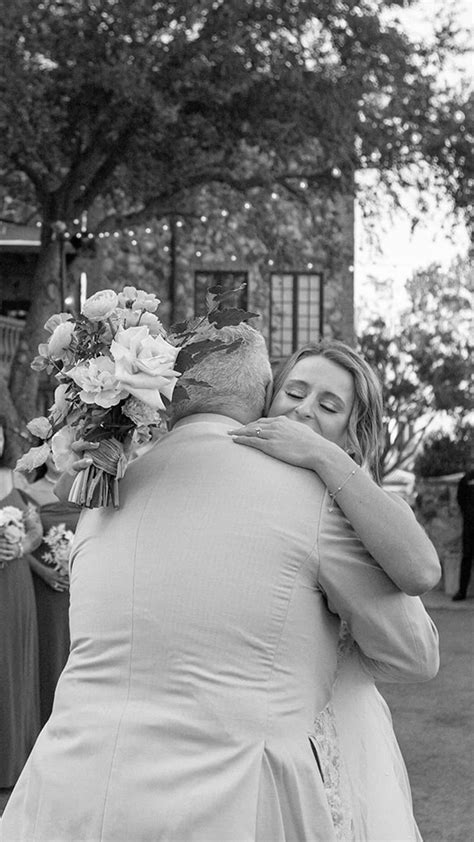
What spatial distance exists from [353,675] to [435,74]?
17745 millimetres

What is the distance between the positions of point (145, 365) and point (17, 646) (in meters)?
4.80

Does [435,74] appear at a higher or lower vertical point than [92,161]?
higher

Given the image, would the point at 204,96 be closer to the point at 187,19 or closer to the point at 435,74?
the point at 187,19

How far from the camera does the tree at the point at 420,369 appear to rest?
23.7 m

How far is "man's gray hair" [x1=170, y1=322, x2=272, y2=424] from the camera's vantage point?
8.87 feet

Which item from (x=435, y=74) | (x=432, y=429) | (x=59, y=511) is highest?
(x=435, y=74)

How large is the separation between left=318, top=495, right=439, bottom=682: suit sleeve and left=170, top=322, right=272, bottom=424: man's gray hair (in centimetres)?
34

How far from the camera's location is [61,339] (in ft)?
8.82

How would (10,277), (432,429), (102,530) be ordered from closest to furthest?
(102,530) < (432,429) < (10,277)

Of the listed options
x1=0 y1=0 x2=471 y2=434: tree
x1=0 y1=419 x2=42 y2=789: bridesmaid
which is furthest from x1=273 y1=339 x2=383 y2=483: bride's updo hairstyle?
x1=0 y1=0 x2=471 y2=434: tree

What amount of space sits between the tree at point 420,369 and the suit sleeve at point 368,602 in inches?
801

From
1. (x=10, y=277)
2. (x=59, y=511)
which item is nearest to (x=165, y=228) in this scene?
(x=10, y=277)

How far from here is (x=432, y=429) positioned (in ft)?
80.5

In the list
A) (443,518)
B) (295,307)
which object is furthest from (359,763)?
(295,307)
